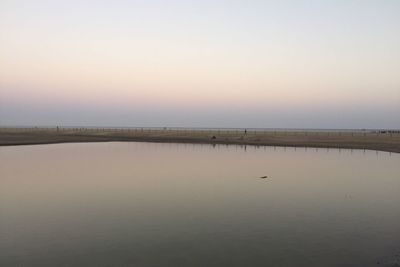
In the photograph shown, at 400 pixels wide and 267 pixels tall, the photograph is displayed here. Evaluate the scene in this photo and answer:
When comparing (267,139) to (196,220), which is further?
(267,139)

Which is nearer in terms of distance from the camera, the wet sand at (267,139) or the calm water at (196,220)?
the calm water at (196,220)

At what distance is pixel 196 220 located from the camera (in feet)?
50.7

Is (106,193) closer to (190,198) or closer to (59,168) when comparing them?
(190,198)

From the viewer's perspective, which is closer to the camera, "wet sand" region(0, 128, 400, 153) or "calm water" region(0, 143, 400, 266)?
"calm water" region(0, 143, 400, 266)

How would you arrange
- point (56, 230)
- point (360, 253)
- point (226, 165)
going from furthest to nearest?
point (226, 165) < point (56, 230) < point (360, 253)

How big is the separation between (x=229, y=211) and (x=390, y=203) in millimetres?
7703

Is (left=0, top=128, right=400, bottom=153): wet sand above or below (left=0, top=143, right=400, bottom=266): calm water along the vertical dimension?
above

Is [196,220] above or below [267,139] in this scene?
below

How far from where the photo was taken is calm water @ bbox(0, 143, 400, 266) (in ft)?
37.4

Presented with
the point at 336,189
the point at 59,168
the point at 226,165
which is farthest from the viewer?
the point at 226,165

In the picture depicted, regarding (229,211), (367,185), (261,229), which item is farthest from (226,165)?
(261,229)

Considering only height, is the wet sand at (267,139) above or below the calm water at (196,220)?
above

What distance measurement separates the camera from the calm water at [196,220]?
11391 millimetres

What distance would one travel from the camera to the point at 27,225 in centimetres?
1448
